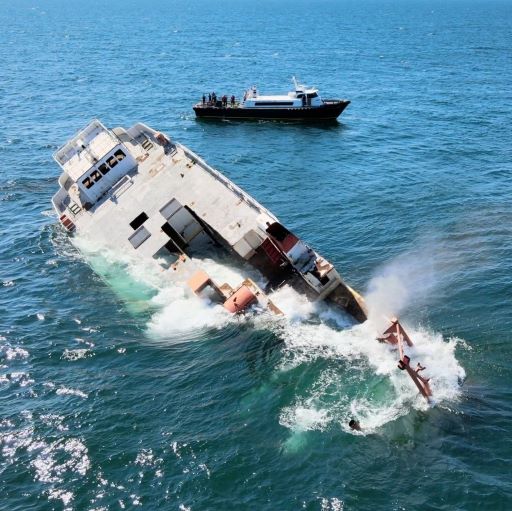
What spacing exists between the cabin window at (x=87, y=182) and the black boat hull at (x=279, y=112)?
46.0 metres

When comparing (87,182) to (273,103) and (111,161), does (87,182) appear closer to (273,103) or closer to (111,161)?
(111,161)

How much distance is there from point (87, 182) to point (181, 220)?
10.7m

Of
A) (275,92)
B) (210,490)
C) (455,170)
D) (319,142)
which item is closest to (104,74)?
(275,92)

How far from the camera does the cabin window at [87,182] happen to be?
177 feet

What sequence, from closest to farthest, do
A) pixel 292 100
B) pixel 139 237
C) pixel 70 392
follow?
1. pixel 70 392
2. pixel 139 237
3. pixel 292 100

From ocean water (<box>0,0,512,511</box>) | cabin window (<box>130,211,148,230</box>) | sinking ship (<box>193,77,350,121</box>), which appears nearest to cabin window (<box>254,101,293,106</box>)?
sinking ship (<box>193,77,350,121</box>)

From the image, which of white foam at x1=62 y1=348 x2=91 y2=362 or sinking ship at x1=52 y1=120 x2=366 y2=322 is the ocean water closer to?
white foam at x1=62 y1=348 x2=91 y2=362

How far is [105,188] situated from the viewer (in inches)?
2142

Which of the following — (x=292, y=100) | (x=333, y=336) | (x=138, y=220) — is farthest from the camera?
(x=292, y=100)

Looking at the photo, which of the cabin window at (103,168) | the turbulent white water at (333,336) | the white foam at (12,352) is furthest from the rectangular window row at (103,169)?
the white foam at (12,352)

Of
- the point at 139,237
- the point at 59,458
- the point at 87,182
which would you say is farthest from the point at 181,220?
the point at 59,458

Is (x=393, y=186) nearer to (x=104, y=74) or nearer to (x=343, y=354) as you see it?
(x=343, y=354)

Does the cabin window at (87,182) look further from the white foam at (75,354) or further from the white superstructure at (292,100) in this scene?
the white superstructure at (292,100)

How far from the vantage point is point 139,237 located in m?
48.0
